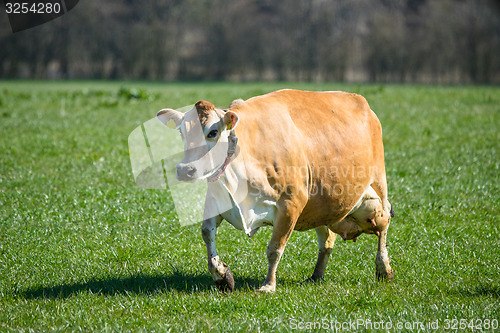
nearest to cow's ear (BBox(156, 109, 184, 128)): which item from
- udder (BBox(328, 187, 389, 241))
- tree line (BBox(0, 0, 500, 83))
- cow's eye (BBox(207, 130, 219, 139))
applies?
cow's eye (BBox(207, 130, 219, 139))

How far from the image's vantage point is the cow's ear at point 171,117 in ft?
16.5

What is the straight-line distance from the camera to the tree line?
6872 cm

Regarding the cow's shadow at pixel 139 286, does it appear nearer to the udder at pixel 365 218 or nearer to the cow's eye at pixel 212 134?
the udder at pixel 365 218

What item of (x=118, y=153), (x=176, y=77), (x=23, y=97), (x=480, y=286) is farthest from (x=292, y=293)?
(x=176, y=77)

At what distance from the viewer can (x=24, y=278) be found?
6.32m

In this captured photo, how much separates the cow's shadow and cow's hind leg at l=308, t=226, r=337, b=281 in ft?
2.26

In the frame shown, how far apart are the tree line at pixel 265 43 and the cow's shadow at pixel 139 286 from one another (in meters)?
62.9

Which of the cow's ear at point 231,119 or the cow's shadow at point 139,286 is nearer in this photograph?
the cow's ear at point 231,119

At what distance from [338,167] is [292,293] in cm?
140

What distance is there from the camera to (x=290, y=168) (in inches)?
216

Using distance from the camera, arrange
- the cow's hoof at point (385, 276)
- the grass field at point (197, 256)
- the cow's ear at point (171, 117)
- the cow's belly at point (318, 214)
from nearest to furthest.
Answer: the cow's ear at point (171, 117) → the grass field at point (197, 256) → the cow's belly at point (318, 214) → the cow's hoof at point (385, 276)

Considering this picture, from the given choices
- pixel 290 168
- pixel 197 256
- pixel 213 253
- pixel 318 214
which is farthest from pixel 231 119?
pixel 197 256

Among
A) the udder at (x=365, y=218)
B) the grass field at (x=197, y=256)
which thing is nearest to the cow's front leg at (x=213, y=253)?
the grass field at (x=197, y=256)

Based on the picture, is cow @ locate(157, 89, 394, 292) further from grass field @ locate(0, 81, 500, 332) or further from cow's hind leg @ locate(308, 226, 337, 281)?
grass field @ locate(0, 81, 500, 332)
